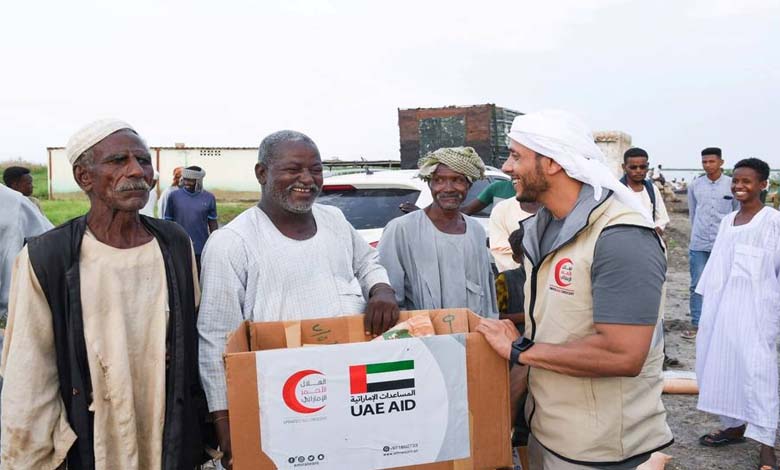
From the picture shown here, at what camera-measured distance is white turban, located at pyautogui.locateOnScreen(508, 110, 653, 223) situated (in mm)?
1943

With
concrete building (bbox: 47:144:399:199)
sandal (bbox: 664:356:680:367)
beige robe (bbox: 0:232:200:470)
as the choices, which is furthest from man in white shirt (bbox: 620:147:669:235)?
concrete building (bbox: 47:144:399:199)

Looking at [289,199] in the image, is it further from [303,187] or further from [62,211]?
[62,211]

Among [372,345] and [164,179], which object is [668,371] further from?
[164,179]

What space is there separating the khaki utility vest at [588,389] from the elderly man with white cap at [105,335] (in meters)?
1.29

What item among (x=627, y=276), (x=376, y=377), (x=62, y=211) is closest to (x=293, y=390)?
(x=376, y=377)

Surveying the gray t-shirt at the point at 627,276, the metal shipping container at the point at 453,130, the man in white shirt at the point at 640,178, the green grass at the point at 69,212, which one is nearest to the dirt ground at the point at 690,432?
the man in white shirt at the point at 640,178

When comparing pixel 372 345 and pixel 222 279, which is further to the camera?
pixel 222 279

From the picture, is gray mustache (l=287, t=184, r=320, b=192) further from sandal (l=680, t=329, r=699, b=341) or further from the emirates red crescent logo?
sandal (l=680, t=329, r=699, b=341)

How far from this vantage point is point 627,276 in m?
1.79

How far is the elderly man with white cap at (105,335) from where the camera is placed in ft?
6.10

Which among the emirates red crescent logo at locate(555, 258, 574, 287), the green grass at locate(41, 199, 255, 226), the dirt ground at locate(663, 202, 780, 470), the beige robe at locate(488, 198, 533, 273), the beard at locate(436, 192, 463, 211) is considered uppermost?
the green grass at locate(41, 199, 255, 226)

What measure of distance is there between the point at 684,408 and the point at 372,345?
13.4 feet

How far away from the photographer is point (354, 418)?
5.92ft

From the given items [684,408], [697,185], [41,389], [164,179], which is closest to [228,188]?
[164,179]
